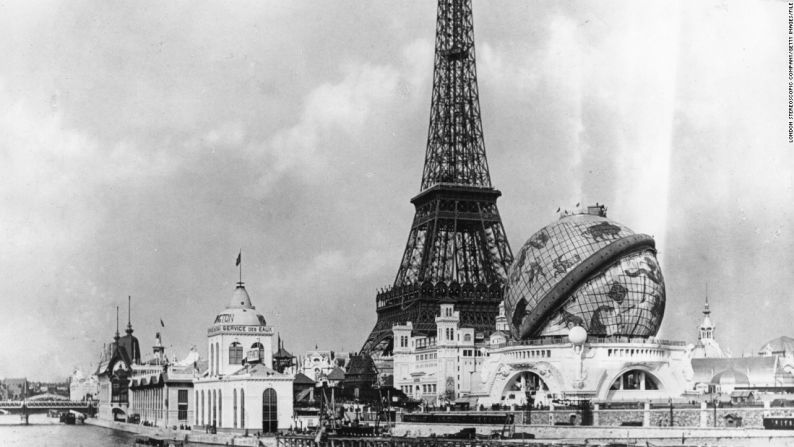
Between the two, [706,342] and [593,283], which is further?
[706,342]

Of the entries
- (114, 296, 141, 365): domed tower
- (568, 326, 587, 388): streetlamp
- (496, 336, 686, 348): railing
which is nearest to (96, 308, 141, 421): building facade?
(114, 296, 141, 365): domed tower

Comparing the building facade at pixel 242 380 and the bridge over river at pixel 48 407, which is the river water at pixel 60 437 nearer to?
the building facade at pixel 242 380

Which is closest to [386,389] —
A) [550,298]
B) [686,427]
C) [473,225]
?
[550,298]

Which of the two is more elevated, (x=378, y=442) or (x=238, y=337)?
(x=238, y=337)

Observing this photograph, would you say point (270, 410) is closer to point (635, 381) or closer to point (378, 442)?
point (378, 442)

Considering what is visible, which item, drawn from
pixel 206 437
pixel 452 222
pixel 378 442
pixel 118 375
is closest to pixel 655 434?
pixel 378 442

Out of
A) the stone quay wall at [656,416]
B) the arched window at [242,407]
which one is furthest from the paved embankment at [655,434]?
the arched window at [242,407]
